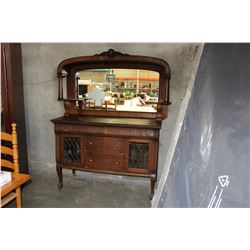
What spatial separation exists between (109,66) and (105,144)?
1.03 metres

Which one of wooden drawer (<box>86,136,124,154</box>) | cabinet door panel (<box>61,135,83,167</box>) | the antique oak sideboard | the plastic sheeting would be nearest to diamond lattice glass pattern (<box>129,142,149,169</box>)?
the antique oak sideboard

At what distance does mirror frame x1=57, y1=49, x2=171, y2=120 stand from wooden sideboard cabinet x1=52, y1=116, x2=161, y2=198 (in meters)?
0.38

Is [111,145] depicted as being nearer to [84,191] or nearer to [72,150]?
[72,150]

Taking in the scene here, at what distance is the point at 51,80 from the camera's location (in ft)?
9.89

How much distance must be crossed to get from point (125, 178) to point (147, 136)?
959 mm

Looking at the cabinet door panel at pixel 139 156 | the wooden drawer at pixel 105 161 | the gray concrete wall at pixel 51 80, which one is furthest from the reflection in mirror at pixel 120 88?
the wooden drawer at pixel 105 161

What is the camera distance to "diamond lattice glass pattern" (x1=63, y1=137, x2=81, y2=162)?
8.45ft

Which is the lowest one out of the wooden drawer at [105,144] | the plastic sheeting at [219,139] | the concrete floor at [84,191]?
the concrete floor at [84,191]

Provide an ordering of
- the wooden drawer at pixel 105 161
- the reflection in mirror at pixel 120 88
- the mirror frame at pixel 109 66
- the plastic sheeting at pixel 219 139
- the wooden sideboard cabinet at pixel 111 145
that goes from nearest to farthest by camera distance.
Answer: the plastic sheeting at pixel 219 139 → the wooden sideboard cabinet at pixel 111 145 → the wooden drawer at pixel 105 161 → the mirror frame at pixel 109 66 → the reflection in mirror at pixel 120 88

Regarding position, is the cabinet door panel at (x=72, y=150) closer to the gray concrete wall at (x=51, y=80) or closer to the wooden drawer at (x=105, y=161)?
the wooden drawer at (x=105, y=161)

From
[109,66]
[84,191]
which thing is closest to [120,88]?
[109,66]

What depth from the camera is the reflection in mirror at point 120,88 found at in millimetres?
2762

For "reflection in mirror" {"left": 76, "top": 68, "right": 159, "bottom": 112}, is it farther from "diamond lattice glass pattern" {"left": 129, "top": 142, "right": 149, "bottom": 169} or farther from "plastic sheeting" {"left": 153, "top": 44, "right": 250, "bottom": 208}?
"plastic sheeting" {"left": 153, "top": 44, "right": 250, "bottom": 208}
